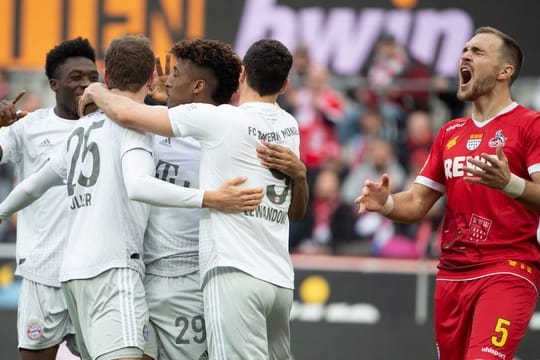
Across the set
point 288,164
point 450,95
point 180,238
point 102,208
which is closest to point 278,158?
point 288,164

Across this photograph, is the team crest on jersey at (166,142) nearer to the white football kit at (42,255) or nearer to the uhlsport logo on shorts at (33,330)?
the white football kit at (42,255)

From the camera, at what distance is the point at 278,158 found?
682 centimetres

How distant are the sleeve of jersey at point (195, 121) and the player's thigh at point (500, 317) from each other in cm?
191

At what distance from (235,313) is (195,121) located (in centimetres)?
109

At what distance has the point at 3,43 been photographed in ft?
51.2

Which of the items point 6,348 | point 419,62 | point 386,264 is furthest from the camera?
point 419,62

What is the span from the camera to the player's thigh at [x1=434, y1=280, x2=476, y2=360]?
727 cm

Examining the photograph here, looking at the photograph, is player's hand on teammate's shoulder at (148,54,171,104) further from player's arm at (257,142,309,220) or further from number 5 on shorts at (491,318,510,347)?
number 5 on shorts at (491,318,510,347)

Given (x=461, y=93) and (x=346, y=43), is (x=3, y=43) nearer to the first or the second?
(x=346, y=43)

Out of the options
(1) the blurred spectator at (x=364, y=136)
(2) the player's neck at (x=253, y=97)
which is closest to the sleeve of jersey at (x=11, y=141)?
(2) the player's neck at (x=253, y=97)

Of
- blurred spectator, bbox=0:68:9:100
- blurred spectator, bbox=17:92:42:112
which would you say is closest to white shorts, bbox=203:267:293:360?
blurred spectator, bbox=17:92:42:112

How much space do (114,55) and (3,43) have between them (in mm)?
9202

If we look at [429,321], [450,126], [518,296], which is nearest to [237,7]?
[429,321]

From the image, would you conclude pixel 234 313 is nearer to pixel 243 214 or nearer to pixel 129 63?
pixel 243 214
